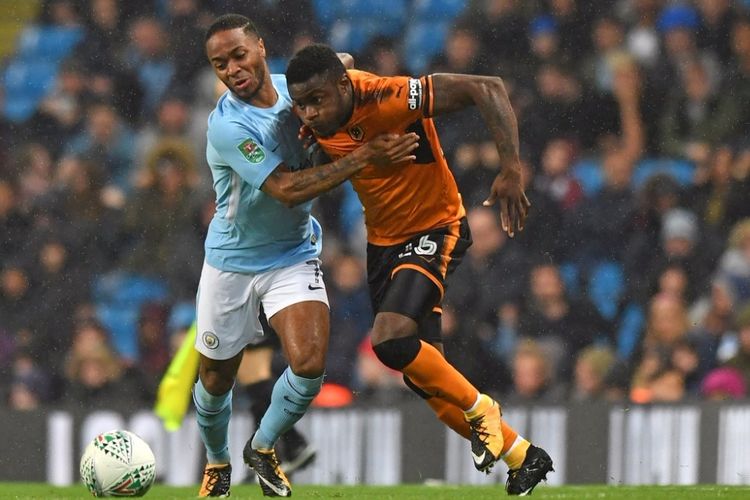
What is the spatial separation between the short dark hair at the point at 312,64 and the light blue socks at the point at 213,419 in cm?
165

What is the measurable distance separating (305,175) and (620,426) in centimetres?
377

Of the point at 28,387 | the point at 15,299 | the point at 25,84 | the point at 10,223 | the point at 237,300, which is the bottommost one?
the point at 28,387

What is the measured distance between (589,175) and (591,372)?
201cm

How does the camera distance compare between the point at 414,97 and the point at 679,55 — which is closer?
the point at 414,97

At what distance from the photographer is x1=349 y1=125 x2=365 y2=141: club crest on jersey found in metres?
6.40

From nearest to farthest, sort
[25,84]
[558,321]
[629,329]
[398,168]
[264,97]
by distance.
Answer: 1. [398,168]
2. [264,97]
3. [558,321]
4. [629,329]
5. [25,84]

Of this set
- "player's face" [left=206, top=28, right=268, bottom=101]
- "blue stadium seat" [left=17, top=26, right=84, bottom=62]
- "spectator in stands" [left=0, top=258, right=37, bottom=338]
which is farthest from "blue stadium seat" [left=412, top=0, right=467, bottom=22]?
"player's face" [left=206, top=28, right=268, bottom=101]

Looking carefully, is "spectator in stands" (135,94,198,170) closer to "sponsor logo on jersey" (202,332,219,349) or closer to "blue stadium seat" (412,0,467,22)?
"blue stadium seat" (412,0,467,22)

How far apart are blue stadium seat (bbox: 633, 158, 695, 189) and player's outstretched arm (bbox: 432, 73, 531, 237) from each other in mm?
4895

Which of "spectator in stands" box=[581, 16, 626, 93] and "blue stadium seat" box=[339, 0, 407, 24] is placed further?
"blue stadium seat" box=[339, 0, 407, 24]

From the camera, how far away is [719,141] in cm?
1107

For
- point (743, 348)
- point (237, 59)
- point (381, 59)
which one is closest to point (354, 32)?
point (381, 59)

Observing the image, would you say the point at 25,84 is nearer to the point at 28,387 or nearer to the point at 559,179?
the point at 28,387

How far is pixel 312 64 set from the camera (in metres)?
6.17
